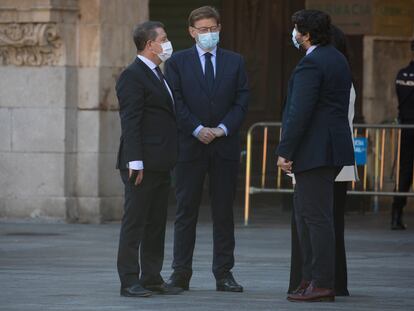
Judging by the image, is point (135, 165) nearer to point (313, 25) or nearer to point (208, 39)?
point (208, 39)

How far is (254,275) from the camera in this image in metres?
12.2

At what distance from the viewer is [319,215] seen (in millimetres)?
10367

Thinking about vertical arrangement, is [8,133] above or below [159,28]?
below

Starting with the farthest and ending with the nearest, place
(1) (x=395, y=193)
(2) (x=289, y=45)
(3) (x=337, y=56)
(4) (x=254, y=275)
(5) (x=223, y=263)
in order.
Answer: (2) (x=289, y=45), (1) (x=395, y=193), (4) (x=254, y=275), (5) (x=223, y=263), (3) (x=337, y=56)

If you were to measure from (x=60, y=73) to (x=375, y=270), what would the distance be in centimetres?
579

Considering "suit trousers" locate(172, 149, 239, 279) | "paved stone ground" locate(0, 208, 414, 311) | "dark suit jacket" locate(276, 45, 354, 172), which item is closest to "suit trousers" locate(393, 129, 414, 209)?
"paved stone ground" locate(0, 208, 414, 311)

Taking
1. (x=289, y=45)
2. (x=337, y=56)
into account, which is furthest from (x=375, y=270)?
(x=289, y=45)

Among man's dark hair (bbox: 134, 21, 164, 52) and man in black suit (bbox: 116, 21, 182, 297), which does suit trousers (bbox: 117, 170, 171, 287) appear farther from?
man's dark hair (bbox: 134, 21, 164, 52)

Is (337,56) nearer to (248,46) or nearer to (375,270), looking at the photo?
(375,270)

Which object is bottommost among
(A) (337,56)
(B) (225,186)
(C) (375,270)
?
(C) (375,270)

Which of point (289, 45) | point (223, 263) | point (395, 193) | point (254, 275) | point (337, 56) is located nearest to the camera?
point (337, 56)

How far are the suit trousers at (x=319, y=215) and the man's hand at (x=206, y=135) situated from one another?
89 cm

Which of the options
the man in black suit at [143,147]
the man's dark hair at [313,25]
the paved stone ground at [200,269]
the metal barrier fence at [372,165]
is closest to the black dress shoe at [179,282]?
the paved stone ground at [200,269]

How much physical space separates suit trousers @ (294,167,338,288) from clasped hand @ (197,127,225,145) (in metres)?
0.88
